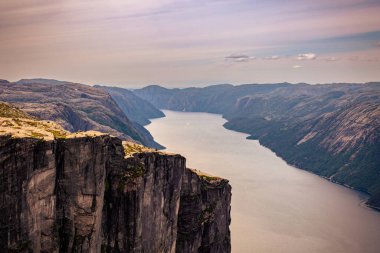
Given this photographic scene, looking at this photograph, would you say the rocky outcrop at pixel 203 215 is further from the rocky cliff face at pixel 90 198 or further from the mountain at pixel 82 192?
the mountain at pixel 82 192

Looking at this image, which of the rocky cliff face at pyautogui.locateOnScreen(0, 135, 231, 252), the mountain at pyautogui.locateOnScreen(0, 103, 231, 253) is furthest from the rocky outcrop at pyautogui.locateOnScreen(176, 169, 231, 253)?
the mountain at pyautogui.locateOnScreen(0, 103, 231, 253)

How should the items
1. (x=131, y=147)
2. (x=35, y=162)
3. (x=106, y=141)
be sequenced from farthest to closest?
(x=131, y=147)
(x=106, y=141)
(x=35, y=162)

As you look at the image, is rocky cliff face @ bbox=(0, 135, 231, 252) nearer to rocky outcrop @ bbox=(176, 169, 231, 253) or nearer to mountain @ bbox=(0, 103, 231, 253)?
mountain @ bbox=(0, 103, 231, 253)

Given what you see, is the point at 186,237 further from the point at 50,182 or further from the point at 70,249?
the point at 50,182

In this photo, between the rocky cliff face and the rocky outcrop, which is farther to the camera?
the rocky outcrop

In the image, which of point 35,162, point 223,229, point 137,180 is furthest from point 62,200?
point 223,229

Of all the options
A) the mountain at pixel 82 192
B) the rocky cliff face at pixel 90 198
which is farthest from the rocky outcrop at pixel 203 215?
the mountain at pixel 82 192
